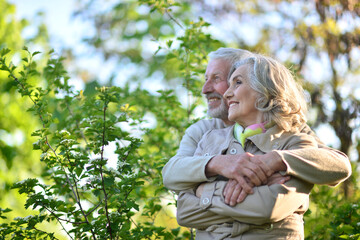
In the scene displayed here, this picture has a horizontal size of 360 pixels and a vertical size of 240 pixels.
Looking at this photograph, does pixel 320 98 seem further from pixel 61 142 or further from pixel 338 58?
pixel 61 142

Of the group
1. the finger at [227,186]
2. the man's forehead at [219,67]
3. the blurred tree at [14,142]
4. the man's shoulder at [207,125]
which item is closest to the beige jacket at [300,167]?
the finger at [227,186]

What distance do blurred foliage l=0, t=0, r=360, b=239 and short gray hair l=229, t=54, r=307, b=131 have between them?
89 cm

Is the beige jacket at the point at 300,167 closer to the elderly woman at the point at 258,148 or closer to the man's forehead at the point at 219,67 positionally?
the elderly woman at the point at 258,148

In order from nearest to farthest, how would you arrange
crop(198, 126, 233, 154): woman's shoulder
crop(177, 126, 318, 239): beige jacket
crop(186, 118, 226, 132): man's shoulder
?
crop(177, 126, 318, 239): beige jacket → crop(198, 126, 233, 154): woman's shoulder → crop(186, 118, 226, 132): man's shoulder

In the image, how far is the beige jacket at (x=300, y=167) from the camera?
2.12 m

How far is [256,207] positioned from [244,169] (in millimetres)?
180

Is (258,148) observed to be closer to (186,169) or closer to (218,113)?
(186,169)

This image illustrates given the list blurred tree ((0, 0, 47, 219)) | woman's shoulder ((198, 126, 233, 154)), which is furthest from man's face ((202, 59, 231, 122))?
blurred tree ((0, 0, 47, 219))

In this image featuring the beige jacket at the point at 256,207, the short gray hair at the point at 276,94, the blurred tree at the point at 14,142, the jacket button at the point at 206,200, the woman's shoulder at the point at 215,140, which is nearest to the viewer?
the beige jacket at the point at 256,207

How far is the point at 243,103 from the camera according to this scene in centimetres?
237

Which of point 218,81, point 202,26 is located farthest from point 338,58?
point 218,81

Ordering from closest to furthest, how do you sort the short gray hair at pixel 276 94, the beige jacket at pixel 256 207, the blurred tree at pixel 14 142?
the beige jacket at pixel 256 207, the short gray hair at pixel 276 94, the blurred tree at pixel 14 142

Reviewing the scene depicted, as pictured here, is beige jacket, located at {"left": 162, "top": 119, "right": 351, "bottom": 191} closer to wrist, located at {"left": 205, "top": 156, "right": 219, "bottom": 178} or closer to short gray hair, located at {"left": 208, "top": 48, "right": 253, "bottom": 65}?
wrist, located at {"left": 205, "top": 156, "right": 219, "bottom": 178}

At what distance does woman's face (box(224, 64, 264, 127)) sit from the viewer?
7.78ft
